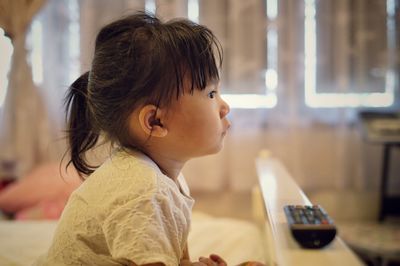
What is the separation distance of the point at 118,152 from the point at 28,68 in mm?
1268

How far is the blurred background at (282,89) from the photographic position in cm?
184

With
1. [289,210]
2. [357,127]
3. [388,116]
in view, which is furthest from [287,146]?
[289,210]

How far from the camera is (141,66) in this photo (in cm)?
58

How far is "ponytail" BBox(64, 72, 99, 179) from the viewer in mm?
685

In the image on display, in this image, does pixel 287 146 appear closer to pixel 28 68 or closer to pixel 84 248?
pixel 28 68

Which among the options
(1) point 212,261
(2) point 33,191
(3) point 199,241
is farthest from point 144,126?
(2) point 33,191

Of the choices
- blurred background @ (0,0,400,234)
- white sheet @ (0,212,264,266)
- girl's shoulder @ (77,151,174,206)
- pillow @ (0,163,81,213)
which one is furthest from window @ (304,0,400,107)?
girl's shoulder @ (77,151,174,206)

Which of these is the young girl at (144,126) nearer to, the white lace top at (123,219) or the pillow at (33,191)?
the white lace top at (123,219)

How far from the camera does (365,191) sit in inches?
74.6

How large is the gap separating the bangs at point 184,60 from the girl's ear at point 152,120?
17mm

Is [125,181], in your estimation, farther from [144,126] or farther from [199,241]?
[199,241]

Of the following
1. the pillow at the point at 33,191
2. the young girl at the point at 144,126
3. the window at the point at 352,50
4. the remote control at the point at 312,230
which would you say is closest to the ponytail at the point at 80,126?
the young girl at the point at 144,126

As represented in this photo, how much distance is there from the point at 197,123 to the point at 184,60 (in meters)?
0.09

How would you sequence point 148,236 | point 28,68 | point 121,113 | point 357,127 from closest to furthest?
point 148,236
point 121,113
point 28,68
point 357,127
